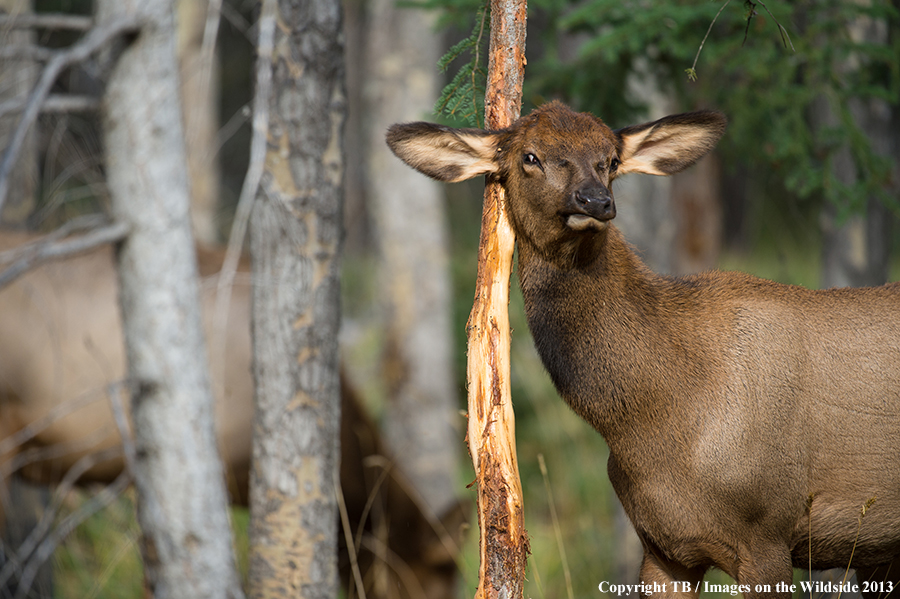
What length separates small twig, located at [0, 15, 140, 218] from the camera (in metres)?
3.10

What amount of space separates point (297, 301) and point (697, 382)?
1.68m

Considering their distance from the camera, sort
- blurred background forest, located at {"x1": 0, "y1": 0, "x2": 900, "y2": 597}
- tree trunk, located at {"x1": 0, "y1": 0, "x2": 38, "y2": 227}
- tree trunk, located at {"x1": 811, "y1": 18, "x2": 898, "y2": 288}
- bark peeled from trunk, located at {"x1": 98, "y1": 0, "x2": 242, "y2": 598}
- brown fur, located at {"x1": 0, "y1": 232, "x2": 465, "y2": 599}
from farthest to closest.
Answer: brown fur, located at {"x1": 0, "y1": 232, "x2": 465, "y2": 599}, tree trunk, located at {"x1": 811, "y1": 18, "x2": 898, "y2": 288}, blurred background forest, located at {"x1": 0, "y1": 0, "x2": 900, "y2": 597}, tree trunk, located at {"x1": 0, "y1": 0, "x2": 38, "y2": 227}, bark peeled from trunk, located at {"x1": 98, "y1": 0, "x2": 242, "y2": 598}

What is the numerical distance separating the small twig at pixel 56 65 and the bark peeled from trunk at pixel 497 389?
1.53 m

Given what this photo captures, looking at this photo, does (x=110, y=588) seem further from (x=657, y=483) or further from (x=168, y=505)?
(x=657, y=483)

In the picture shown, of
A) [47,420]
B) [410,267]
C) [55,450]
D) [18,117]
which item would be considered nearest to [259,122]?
[47,420]

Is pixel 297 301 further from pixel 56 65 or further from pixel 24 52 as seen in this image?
pixel 24 52

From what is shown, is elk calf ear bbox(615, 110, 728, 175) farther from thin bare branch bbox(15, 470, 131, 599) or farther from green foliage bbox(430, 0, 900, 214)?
thin bare branch bbox(15, 470, 131, 599)

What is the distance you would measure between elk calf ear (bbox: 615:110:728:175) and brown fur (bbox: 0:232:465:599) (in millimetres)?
2915

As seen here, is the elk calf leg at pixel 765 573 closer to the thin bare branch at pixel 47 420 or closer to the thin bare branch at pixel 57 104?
the thin bare branch at pixel 47 420

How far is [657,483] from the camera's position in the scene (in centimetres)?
301

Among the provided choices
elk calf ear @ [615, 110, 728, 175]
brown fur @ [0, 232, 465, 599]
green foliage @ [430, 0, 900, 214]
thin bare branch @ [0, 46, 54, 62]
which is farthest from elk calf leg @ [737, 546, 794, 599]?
thin bare branch @ [0, 46, 54, 62]

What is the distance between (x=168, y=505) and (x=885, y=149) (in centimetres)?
462

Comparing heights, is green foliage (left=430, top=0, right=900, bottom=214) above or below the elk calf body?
above

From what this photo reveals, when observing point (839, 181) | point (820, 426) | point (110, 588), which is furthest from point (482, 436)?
point (110, 588)
